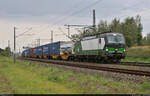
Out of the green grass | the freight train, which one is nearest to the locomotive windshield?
the freight train

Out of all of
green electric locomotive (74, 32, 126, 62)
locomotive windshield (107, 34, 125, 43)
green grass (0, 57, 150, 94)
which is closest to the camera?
green grass (0, 57, 150, 94)

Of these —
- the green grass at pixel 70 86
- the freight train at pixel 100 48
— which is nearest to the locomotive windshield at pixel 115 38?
the freight train at pixel 100 48

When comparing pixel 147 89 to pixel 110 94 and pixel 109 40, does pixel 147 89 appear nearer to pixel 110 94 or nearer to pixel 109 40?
pixel 110 94

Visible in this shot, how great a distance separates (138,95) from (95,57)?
19829 mm

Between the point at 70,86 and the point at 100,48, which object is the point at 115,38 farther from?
the point at 70,86

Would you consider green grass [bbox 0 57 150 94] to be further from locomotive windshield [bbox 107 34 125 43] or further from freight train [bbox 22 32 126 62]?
locomotive windshield [bbox 107 34 125 43]

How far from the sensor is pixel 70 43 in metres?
39.3

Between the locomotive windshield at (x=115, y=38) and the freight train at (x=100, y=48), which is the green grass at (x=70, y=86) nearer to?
the freight train at (x=100, y=48)

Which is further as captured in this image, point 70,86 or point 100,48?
point 100,48

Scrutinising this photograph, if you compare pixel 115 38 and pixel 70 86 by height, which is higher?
pixel 115 38

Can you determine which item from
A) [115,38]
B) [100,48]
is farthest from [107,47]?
[115,38]

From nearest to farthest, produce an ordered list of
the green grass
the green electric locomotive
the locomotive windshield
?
the green grass → the green electric locomotive → the locomotive windshield

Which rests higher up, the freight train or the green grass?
the freight train

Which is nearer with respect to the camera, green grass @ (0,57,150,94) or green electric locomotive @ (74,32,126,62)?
green grass @ (0,57,150,94)
